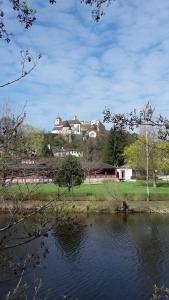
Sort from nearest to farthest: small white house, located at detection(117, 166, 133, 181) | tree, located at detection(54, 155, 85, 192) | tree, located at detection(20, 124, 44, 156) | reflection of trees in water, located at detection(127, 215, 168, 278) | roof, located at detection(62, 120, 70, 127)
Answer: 1. tree, located at detection(20, 124, 44, 156)
2. tree, located at detection(54, 155, 85, 192)
3. reflection of trees in water, located at detection(127, 215, 168, 278)
4. small white house, located at detection(117, 166, 133, 181)
5. roof, located at detection(62, 120, 70, 127)

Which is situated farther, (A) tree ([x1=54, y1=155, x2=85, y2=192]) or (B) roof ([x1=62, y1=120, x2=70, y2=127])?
(B) roof ([x1=62, y1=120, x2=70, y2=127])

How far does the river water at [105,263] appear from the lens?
16.8m

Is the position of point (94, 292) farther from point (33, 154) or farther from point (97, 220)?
point (97, 220)

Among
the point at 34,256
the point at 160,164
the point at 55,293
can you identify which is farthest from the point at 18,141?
the point at 160,164

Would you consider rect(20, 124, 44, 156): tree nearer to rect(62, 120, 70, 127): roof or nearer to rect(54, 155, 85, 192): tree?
rect(54, 155, 85, 192): tree

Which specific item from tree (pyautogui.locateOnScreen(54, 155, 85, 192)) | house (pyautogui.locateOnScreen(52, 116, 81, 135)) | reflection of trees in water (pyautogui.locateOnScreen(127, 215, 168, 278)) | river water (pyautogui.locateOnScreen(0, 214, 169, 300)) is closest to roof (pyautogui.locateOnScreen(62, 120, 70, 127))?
house (pyautogui.locateOnScreen(52, 116, 81, 135))

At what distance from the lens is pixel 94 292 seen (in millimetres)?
16828

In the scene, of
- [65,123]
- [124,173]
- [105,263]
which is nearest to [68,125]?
[65,123]

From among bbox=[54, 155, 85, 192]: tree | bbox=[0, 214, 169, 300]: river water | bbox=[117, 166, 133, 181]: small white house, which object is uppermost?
bbox=[117, 166, 133, 181]: small white house

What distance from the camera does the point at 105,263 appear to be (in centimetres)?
2097

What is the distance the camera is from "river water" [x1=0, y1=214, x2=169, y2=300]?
16797 millimetres

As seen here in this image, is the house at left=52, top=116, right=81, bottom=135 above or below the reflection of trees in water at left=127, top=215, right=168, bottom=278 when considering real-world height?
above

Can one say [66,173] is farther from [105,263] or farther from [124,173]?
[124,173]

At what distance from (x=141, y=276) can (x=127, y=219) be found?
575 inches
